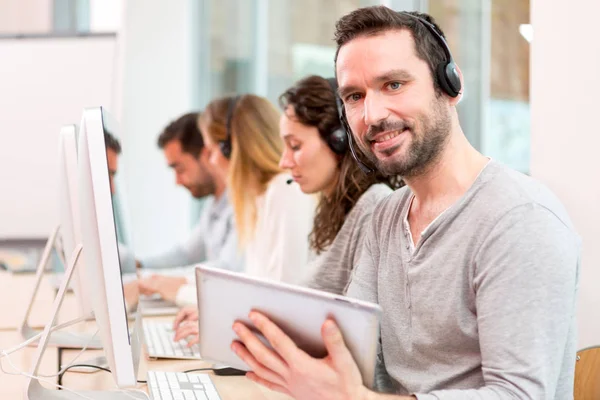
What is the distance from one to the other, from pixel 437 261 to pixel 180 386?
478 mm

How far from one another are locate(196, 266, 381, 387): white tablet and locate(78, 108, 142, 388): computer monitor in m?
0.11

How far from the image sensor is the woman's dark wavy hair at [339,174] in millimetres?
1769

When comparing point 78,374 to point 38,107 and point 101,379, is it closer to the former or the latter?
point 101,379

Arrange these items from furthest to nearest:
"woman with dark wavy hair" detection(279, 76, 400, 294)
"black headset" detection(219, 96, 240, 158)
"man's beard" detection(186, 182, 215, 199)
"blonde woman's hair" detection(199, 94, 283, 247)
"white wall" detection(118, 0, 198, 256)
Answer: "white wall" detection(118, 0, 198, 256) < "man's beard" detection(186, 182, 215, 199) < "black headset" detection(219, 96, 240, 158) < "blonde woman's hair" detection(199, 94, 283, 247) < "woman with dark wavy hair" detection(279, 76, 400, 294)

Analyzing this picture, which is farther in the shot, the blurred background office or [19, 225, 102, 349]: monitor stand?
[19, 225, 102, 349]: monitor stand

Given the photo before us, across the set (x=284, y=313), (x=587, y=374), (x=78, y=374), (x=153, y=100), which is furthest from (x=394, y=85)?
(x=153, y=100)

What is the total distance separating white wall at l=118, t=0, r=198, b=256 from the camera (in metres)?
4.17

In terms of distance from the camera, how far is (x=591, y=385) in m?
1.18


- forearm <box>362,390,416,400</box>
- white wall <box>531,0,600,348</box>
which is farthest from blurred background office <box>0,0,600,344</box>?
forearm <box>362,390,416,400</box>

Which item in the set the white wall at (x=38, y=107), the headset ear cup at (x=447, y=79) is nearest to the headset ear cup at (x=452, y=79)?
the headset ear cup at (x=447, y=79)

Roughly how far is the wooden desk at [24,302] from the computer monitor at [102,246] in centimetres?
97

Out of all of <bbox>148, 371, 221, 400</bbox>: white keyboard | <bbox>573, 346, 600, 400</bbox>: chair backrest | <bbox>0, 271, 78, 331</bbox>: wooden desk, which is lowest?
<bbox>0, 271, 78, 331</bbox>: wooden desk

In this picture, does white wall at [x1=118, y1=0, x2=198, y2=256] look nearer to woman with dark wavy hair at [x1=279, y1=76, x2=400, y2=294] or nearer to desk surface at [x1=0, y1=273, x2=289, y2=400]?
desk surface at [x1=0, y1=273, x2=289, y2=400]

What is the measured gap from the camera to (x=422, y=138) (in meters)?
1.12
